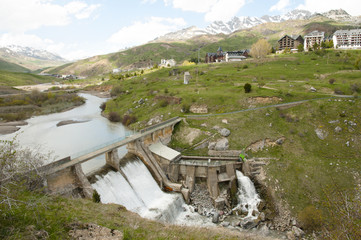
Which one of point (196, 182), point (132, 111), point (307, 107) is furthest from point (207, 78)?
point (196, 182)

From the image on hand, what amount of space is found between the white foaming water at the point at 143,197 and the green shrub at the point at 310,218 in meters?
12.5

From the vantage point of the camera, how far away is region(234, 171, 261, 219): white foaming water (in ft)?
109

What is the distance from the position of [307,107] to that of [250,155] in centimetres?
2052

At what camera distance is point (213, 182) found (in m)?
36.2

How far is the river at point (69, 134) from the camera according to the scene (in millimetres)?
45031

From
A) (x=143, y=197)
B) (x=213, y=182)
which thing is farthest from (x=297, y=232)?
(x=143, y=197)

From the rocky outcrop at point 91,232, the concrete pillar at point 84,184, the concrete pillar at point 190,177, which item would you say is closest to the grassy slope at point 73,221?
the rocky outcrop at point 91,232

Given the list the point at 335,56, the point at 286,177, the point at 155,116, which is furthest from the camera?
the point at 335,56

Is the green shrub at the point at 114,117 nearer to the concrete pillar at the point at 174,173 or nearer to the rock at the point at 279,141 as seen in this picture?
the concrete pillar at the point at 174,173

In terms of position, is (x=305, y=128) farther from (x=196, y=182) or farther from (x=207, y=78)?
(x=207, y=78)

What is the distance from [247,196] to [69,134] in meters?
44.5

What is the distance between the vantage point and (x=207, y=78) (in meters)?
87.6

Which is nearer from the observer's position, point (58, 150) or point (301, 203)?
point (301, 203)

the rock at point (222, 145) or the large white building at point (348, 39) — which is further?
the large white building at point (348, 39)
